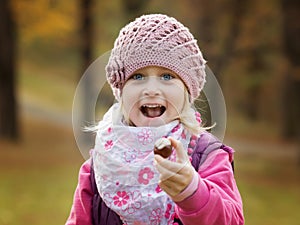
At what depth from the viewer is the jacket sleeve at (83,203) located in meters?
2.29

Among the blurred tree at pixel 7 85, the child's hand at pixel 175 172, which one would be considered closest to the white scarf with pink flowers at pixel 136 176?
the child's hand at pixel 175 172

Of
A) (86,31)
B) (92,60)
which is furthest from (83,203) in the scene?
(92,60)

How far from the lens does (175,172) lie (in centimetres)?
178

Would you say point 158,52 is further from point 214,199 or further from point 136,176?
point 214,199

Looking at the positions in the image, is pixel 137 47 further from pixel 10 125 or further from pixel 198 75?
pixel 10 125

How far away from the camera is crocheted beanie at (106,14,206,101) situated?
2146 millimetres

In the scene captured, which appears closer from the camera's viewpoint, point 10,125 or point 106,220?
point 106,220

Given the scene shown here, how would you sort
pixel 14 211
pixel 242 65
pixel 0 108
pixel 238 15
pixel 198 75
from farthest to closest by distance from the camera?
pixel 242 65 → pixel 238 15 → pixel 0 108 → pixel 14 211 → pixel 198 75

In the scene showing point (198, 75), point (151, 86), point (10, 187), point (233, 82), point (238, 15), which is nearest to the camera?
point (151, 86)

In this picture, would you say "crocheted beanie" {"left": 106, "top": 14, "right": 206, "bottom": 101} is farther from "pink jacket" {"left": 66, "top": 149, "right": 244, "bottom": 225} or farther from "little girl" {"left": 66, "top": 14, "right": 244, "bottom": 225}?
"pink jacket" {"left": 66, "top": 149, "right": 244, "bottom": 225}

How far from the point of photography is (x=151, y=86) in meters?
2.09

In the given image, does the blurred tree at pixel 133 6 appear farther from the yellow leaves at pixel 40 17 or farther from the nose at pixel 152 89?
the nose at pixel 152 89

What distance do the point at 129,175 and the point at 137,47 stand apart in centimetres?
38

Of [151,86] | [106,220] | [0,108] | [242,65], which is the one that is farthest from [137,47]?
[242,65]
